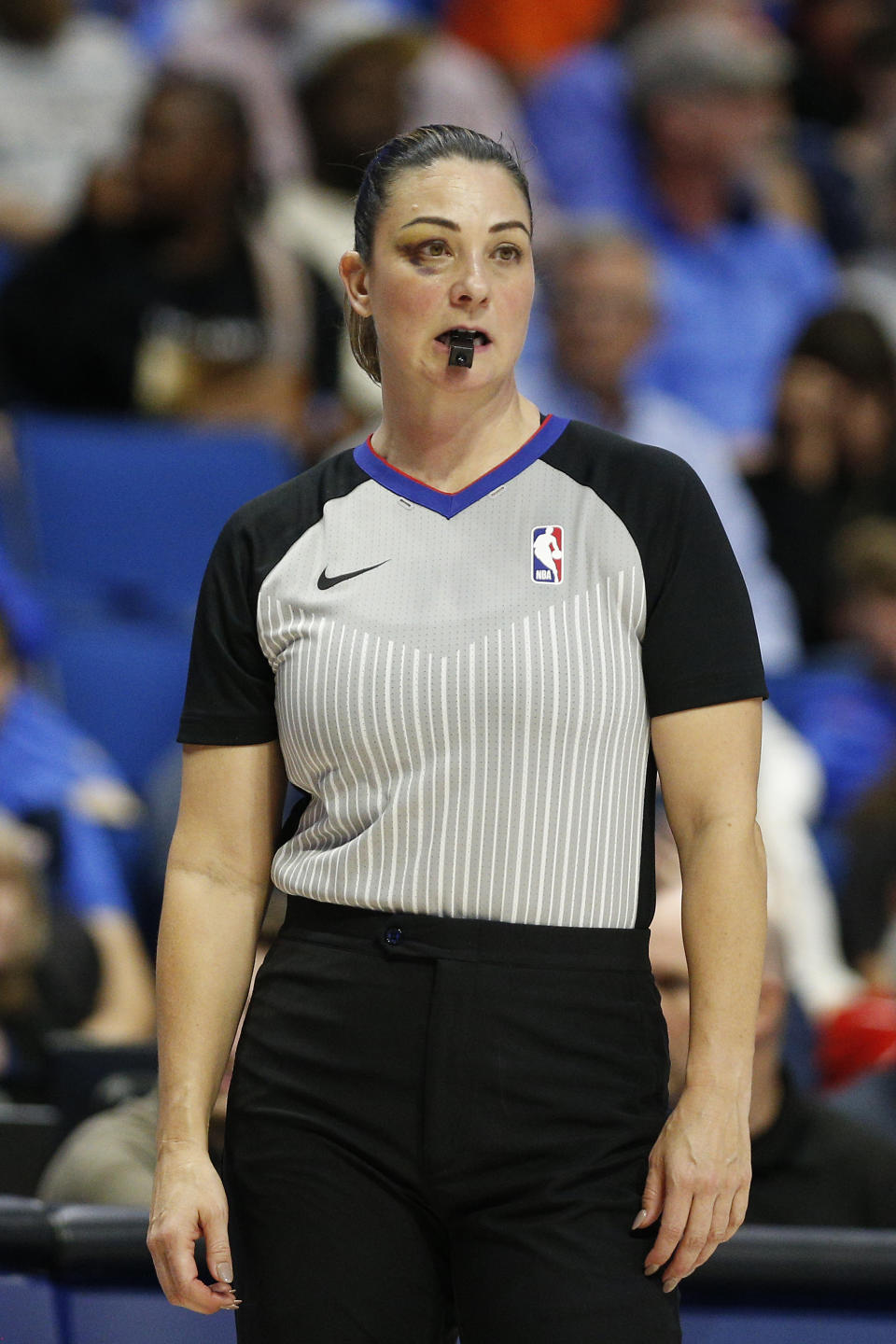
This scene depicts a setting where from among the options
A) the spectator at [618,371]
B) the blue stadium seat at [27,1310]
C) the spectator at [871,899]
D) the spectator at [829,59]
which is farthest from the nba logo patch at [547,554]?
the spectator at [829,59]

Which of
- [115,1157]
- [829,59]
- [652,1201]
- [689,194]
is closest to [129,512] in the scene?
[689,194]

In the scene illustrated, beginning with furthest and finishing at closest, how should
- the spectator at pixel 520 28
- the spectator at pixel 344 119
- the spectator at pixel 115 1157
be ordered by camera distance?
the spectator at pixel 520 28 → the spectator at pixel 344 119 → the spectator at pixel 115 1157

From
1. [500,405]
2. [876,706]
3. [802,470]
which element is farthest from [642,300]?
[500,405]

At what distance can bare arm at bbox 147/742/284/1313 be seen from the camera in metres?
1.40

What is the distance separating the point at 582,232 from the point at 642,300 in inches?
10.3

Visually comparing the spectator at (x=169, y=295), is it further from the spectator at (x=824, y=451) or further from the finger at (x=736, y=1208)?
the finger at (x=736, y=1208)

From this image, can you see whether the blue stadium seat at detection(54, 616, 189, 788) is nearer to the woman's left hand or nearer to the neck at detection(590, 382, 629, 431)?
the neck at detection(590, 382, 629, 431)

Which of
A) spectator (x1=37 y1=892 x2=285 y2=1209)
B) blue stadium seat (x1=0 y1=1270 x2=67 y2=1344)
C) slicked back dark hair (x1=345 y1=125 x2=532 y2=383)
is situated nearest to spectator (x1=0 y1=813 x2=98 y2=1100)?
spectator (x1=37 y1=892 x2=285 y2=1209)

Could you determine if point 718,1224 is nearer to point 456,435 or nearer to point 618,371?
point 456,435

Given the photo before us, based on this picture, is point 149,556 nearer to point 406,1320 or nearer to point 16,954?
point 16,954

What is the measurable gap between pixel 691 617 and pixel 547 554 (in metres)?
0.12

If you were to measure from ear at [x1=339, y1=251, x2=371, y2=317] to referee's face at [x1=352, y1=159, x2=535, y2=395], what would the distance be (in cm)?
5

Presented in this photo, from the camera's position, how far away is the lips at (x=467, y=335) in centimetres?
144

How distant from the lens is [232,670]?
1499 millimetres
